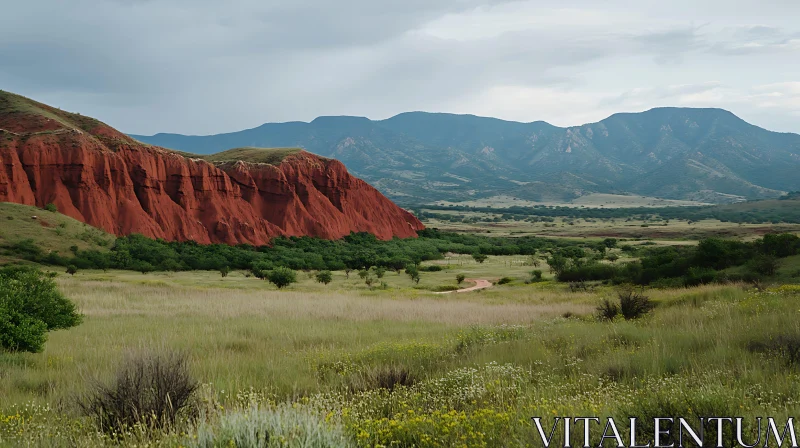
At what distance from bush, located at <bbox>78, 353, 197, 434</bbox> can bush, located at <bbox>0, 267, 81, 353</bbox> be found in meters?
5.46

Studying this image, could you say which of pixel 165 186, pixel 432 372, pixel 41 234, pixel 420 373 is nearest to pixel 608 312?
pixel 432 372

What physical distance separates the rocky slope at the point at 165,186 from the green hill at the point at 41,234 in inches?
190

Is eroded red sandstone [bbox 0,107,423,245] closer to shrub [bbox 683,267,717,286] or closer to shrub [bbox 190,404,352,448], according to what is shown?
shrub [bbox 683,267,717,286]

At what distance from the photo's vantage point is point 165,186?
73.4 meters

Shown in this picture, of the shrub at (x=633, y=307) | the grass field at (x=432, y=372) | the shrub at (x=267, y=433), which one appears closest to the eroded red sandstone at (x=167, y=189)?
the grass field at (x=432, y=372)

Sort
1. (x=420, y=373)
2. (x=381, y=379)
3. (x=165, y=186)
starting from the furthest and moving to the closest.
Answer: (x=165, y=186)
(x=420, y=373)
(x=381, y=379)

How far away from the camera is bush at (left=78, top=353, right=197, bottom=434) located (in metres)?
5.84

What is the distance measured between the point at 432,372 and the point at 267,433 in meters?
4.37

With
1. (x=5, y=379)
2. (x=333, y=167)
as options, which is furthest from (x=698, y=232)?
(x=5, y=379)

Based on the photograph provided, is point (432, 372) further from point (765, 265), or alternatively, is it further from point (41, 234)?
point (41, 234)

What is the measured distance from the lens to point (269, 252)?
223ft

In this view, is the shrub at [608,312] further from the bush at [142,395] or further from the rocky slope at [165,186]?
the rocky slope at [165,186]

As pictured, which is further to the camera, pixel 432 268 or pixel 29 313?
pixel 432 268

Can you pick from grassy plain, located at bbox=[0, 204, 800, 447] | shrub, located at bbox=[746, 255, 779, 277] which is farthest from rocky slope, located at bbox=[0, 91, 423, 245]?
shrub, located at bbox=[746, 255, 779, 277]
